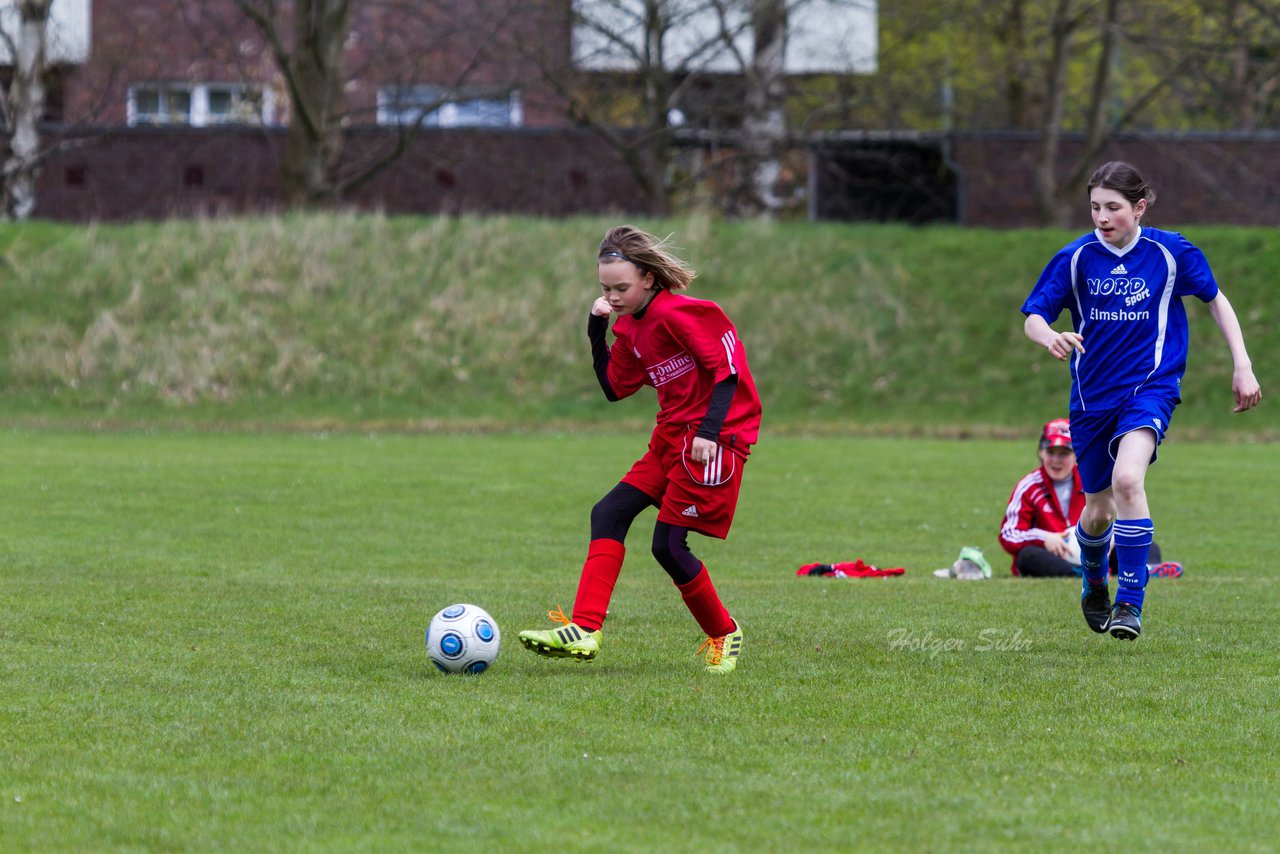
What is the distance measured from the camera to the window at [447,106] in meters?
31.9

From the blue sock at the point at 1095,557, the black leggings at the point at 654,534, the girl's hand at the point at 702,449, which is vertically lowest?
the blue sock at the point at 1095,557

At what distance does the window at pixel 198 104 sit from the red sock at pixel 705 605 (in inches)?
1116

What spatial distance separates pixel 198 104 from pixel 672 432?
121 ft

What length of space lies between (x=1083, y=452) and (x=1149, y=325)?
0.69 metres

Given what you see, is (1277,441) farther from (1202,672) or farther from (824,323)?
(1202,672)

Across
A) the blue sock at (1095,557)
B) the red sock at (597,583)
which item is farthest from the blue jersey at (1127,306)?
the red sock at (597,583)

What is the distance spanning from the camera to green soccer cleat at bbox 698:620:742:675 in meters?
7.03

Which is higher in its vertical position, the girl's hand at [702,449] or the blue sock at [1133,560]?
the girl's hand at [702,449]

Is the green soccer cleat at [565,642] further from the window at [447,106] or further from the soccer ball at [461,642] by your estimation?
the window at [447,106]

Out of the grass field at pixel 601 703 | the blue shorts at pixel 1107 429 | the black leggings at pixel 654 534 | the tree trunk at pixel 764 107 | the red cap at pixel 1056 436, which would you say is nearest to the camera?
the grass field at pixel 601 703

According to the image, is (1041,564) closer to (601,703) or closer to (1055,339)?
(1055,339)

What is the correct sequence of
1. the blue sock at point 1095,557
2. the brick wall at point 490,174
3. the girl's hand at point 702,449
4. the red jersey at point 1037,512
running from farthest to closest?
the brick wall at point 490,174
the red jersey at point 1037,512
the blue sock at point 1095,557
the girl's hand at point 702,449

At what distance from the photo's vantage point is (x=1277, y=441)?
2434 cm

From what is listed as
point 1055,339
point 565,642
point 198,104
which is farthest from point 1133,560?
point 198,104
